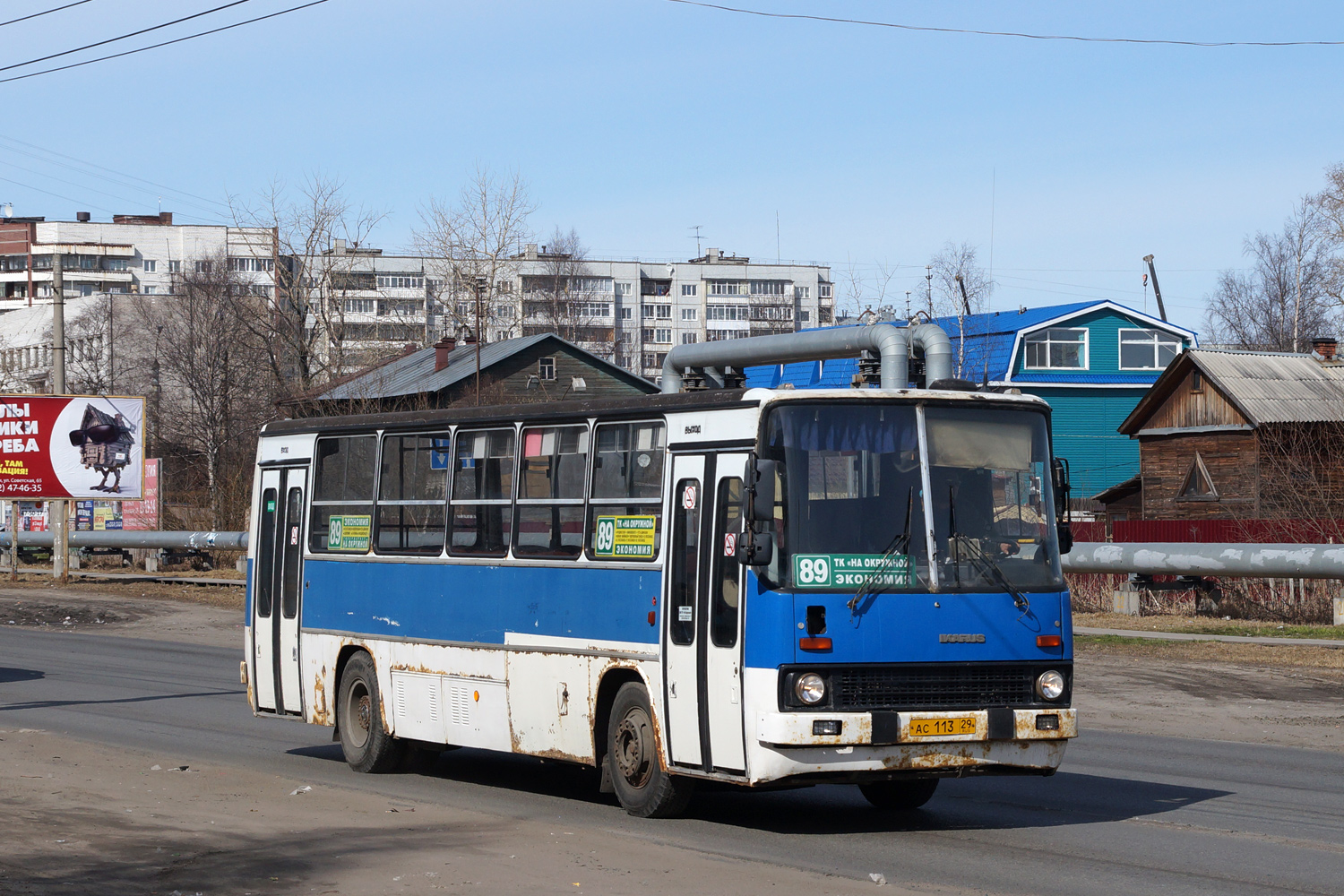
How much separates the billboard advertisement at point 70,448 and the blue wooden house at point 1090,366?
36702 mm

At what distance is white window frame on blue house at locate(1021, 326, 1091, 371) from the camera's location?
237 feet

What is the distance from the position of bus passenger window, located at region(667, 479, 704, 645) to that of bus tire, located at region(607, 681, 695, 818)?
56 centimetres

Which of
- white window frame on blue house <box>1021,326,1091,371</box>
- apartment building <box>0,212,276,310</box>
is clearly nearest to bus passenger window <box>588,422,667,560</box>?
white window frame on blue house <box>1021,326,1091,371</box>

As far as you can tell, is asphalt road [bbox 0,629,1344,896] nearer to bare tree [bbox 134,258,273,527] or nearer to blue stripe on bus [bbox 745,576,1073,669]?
blue stripe on bus [bbox 745,576,1073,669]

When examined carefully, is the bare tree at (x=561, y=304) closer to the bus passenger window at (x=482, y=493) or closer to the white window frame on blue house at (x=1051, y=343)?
the white window frame on blue house at (x=1051, y=343)

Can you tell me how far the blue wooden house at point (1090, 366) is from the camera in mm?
72312

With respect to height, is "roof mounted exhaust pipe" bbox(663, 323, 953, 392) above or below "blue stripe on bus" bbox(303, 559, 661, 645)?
above

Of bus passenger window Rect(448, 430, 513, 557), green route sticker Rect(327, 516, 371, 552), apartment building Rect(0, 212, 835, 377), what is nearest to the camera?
bus passenger window Rect(448, 430, 513, 557)

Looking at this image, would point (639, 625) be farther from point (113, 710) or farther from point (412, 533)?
point (113, 710)

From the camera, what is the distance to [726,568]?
980 cm

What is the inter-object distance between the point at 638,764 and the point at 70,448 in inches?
1374

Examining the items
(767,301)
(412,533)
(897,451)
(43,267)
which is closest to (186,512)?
(412,533)

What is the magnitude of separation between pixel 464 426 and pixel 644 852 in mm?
4364

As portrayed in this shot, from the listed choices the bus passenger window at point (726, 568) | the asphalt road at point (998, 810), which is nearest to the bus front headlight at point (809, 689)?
the bus passenger window at point (726, 568)
